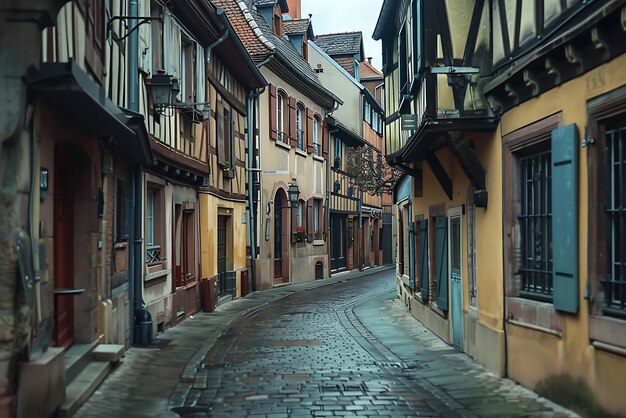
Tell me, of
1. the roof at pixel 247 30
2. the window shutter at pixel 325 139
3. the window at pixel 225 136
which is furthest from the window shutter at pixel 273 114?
the window shutter at pixel 325 139

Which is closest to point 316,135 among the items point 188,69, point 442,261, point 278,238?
point 278,238

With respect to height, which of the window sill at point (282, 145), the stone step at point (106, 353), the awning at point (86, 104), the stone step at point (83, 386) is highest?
the window sill at point (282, 145)

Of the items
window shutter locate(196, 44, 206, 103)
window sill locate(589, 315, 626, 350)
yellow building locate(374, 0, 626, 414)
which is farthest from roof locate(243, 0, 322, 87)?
window sill locate(589, 315, 626, 350)

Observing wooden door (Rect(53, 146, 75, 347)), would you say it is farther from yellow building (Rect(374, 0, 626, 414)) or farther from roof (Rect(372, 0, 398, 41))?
roof (Rect(372, 0, 398, 41))

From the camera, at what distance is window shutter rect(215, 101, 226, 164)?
711 inches

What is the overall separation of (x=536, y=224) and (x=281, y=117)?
17548 mm

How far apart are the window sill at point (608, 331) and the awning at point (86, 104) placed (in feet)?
15.4

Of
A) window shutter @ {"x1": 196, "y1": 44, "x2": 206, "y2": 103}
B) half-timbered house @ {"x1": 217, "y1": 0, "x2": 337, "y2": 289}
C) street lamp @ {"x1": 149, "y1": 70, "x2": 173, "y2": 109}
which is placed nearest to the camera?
street lamp @ {"x1": 149, "y1": 70, "x2": 173, "y2": 109}

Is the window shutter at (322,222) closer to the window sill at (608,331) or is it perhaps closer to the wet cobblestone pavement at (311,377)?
the wet cobblestone pavement at (311,377)

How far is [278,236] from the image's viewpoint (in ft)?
84.4

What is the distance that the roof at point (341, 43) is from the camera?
38844mm

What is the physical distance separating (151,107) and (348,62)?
89.3 feet

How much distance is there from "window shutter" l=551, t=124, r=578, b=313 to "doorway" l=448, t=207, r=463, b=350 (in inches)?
154

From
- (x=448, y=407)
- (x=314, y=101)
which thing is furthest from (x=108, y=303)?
(x=314, y=101)
